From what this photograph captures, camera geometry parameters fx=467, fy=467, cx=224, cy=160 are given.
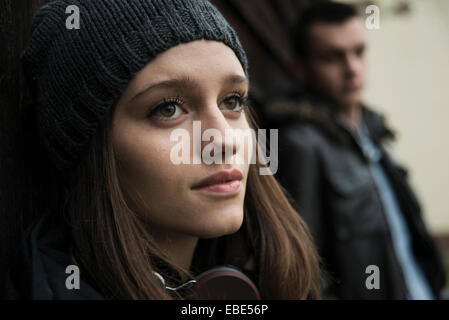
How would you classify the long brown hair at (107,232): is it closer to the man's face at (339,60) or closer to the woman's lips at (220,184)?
the woman's lips at (220,184)

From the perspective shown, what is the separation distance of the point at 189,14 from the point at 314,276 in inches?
37.9

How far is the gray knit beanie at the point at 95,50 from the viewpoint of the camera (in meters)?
1.23

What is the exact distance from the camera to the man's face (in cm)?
286

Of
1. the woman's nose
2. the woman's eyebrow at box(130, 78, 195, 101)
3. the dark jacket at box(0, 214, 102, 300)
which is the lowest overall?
the dark jacket at box(0, 214, 102, 300)

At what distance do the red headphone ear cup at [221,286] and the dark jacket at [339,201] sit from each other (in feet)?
3.68

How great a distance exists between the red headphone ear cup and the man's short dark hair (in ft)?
6.75

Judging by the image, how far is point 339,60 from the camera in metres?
2.90

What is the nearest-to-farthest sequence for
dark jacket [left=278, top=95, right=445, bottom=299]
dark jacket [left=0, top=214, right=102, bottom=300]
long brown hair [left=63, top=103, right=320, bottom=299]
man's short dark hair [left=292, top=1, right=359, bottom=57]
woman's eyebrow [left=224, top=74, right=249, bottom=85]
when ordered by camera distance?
dark jacket [left=0, top=214, right=102, bottom=300], long brown hair [left=63, top=103, right=320, bottom=299], woman's eyebrow [left=224, top=74, right=249, bottom=85], dark jacket [left=278, top=95, right=445, bottom=299], man's short dark hair [left=292, top=1, right=359, bottom=57]

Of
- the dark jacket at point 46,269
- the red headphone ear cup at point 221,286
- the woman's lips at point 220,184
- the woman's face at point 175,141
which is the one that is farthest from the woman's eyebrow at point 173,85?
the red headphone ear cup at point 221,286

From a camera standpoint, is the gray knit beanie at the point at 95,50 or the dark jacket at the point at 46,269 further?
the gray knit beanie at the point at 95,50

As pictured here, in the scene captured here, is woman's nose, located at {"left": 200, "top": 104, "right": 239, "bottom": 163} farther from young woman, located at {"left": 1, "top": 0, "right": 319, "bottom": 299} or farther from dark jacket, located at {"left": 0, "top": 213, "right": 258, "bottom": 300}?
dark jacket, located at {"left": 0, "top": 213, "right": 258, "bottom": 300}

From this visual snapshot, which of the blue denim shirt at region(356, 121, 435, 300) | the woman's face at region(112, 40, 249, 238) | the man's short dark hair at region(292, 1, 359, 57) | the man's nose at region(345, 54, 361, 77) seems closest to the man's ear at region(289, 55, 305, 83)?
the man's short dark hair at region(292, 1, 359, 57)

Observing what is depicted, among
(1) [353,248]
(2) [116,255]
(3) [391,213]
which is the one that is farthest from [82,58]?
(3) [391,213]
